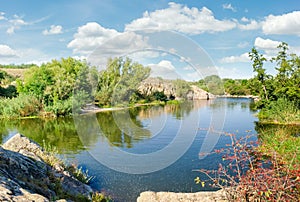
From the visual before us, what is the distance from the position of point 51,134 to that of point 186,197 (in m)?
12.0

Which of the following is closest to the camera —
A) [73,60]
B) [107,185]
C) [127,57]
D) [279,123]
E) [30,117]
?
[107,185]

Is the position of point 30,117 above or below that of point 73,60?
below

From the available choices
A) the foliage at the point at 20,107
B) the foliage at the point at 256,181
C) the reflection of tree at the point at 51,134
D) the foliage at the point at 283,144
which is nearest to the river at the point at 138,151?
the reflection of tree at the point at 51,134

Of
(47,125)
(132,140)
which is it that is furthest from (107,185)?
(47,125)

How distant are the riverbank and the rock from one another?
1.39 m

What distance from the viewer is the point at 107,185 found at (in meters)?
7.95

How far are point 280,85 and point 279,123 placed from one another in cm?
342

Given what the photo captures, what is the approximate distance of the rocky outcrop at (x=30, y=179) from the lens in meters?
3.40

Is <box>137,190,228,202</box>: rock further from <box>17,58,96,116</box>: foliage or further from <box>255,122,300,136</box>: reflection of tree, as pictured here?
<box>17,58,96,116</box>: foliage

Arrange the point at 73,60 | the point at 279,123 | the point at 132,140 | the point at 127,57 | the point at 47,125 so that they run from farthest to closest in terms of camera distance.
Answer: the point at 73,60 → the point at 47,125 → the point at 279,123 → the point at 132,140 → the point at 127,57

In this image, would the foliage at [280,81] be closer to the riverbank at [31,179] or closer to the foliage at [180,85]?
the foliage at [180,85]

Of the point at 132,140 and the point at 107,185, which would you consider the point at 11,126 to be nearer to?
the point at 132,140

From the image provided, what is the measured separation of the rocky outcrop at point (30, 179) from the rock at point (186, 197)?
1438mm

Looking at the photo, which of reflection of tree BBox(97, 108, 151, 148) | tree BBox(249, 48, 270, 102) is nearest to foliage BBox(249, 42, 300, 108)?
tree BBox(249, 48, 270, 102)
